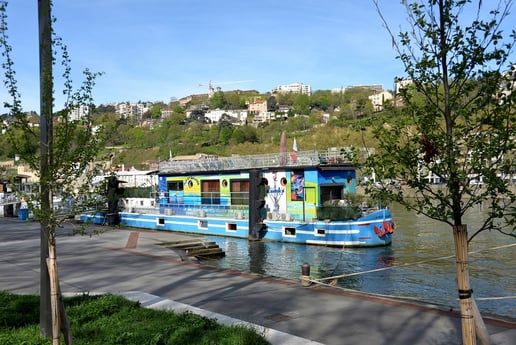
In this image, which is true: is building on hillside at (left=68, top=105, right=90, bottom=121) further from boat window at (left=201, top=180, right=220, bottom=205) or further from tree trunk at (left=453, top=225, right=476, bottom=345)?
boat window at (left=201, top=180, right=220, bottom=205)

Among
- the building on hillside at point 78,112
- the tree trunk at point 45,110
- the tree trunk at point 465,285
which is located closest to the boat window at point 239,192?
the tree trunk at point 45,110

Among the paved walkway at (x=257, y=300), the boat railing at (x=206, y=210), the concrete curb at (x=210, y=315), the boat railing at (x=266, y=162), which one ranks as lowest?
the paved walkway at (x=257, y=300)

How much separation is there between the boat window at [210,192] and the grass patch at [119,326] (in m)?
23.4

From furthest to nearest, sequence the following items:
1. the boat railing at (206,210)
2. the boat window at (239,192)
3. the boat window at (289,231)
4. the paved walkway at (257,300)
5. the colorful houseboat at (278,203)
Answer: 1. the boat window at (239,192)
2. the boat railing at (206,210)
3. the boat window at (289,231)
4. the colorful houseboat at (278,203)
5. the paved walkway at (257,300)

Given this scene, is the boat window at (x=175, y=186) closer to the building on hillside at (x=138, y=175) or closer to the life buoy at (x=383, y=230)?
the building on hillside at (x=138, y=175)

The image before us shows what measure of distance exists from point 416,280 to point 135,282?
991 centimetres

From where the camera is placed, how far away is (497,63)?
502 cm

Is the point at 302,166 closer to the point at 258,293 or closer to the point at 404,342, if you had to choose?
the point at 258,293

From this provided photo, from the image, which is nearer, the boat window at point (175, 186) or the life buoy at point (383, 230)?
the life buoy at point (383, 230)

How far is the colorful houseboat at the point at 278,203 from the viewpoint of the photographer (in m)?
25.7

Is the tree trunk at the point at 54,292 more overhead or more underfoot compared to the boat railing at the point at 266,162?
more underfoot

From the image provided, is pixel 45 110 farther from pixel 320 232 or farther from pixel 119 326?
pixel 320 232

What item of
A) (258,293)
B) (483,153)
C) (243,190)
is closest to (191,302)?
(258,293)

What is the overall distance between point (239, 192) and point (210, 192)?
2983 mm
